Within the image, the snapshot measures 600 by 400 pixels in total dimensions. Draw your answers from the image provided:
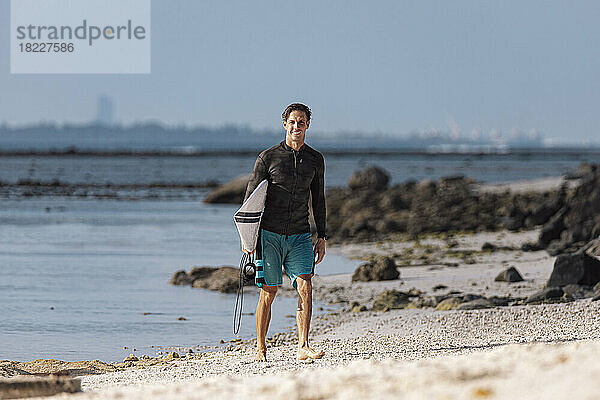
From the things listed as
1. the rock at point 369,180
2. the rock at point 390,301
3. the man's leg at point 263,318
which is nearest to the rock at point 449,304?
the rock at point 390,301

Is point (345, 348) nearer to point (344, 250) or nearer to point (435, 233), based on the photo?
point (344, 250)

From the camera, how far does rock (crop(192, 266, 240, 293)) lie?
11438mm

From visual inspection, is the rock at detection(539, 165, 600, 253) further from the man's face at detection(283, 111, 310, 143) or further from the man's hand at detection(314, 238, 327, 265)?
the man's face at detection(283, 111, 310, 143)

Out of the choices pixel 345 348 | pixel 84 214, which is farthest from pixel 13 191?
pixel 345 348

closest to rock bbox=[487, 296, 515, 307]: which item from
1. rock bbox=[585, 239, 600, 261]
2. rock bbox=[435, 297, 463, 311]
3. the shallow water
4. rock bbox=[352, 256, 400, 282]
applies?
rock bbox=[435, 297, 463, 311]

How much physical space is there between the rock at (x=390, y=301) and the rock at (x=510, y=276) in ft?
5.77

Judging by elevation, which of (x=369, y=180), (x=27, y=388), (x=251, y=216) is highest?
(x=251, y=216)

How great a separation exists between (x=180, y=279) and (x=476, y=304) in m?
4.39

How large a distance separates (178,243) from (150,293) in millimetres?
6066

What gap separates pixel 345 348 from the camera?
735 centimetres

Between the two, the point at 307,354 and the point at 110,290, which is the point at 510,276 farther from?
the point at 307,354

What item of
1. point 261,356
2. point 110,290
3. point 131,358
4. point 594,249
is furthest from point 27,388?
point 594,249

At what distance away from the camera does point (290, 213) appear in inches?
264

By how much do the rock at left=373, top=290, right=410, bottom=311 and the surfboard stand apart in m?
3.26
